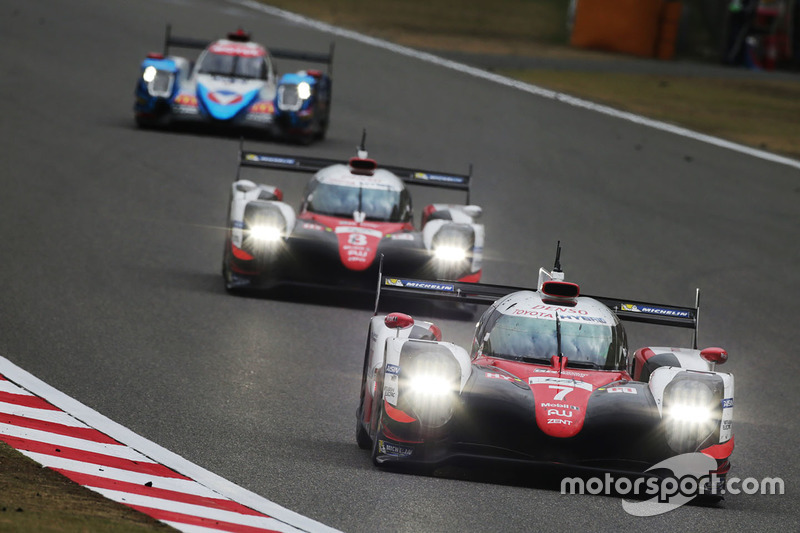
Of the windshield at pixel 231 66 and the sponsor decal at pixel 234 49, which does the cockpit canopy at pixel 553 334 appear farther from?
the sponsor decal at pixel 234 49

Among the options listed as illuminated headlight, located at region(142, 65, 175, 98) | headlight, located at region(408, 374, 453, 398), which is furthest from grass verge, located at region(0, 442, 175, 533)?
illuminated headlight, located at region(142, 65, 175, 98)

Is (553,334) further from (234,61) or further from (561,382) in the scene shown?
(234,61)

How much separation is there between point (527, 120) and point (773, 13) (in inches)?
459

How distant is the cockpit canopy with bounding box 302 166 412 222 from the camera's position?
15.3 m

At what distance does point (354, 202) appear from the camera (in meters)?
15.3

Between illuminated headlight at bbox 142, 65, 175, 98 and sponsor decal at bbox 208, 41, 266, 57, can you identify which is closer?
illuminated headlight at bbox 142, 65, 175, 98

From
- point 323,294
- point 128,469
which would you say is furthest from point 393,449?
point 323,294

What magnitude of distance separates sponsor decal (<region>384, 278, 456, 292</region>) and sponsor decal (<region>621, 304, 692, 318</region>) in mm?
1358

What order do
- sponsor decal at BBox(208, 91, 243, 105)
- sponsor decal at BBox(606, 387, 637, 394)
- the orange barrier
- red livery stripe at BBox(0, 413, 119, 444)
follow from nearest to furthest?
sponsor decal at BBox(606, 387, 637, 394)
red livery stripe at BBox(0, 413, 119, 444)
sponsor decal at BBox(208, 91, 243, 105)
the orange barrier

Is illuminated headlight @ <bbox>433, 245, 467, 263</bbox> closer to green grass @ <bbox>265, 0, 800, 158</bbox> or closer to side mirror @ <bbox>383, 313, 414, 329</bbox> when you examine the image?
side mirror @ <bbox>383, 313, 414, 329</bbox>

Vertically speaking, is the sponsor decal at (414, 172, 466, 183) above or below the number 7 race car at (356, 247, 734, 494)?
above

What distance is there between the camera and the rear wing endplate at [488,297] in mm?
10438

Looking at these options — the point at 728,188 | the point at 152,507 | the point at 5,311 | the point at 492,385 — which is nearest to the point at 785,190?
the point at 728,188

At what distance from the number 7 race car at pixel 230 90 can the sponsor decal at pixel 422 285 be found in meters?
13.1
